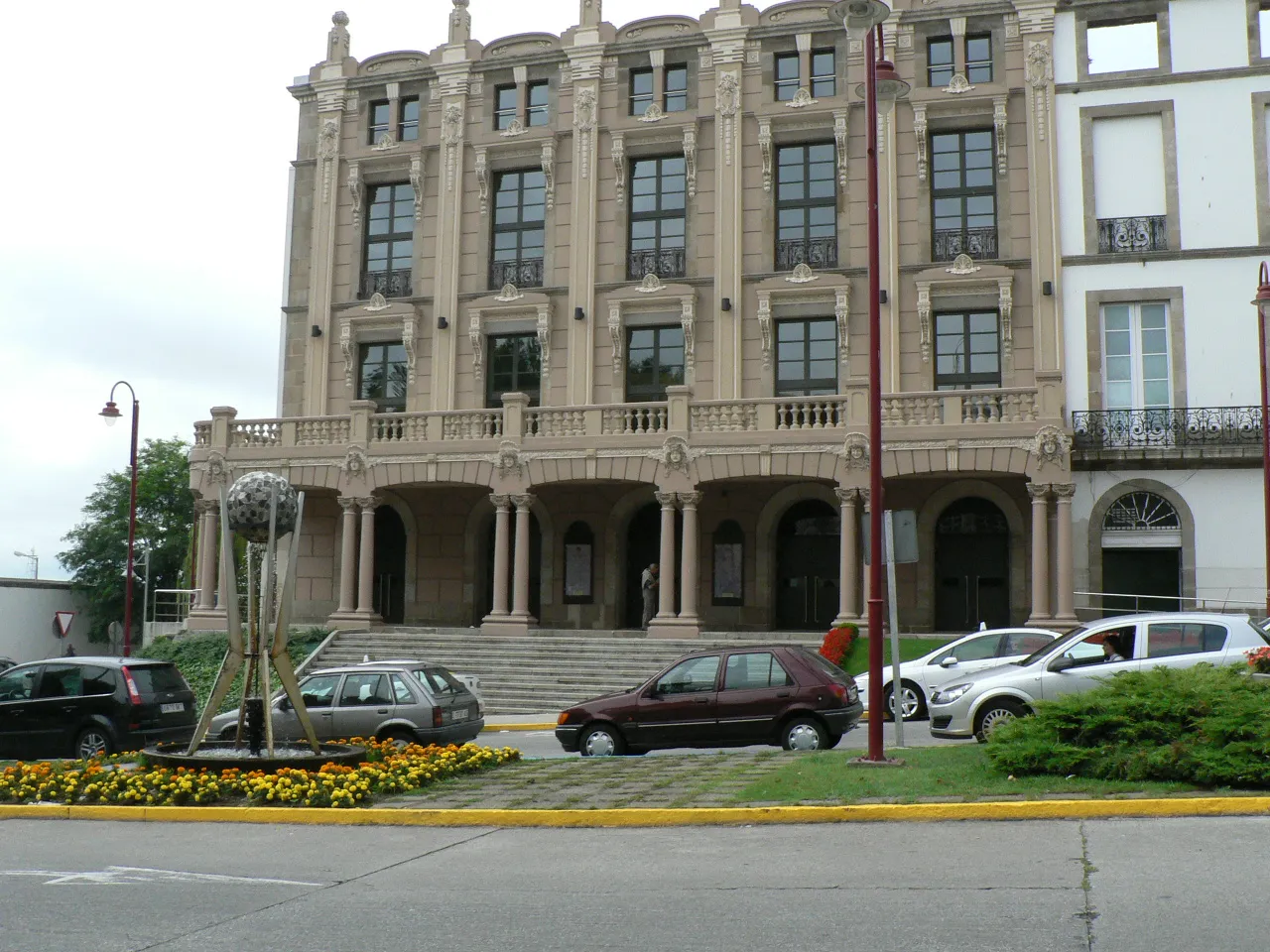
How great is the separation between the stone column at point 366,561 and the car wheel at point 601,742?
1555 centimetres

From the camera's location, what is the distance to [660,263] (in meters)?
33.6

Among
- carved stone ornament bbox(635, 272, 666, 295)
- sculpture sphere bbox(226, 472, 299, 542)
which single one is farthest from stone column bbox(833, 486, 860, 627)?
sculpture sphere bbox(226, 472, 299, 542)

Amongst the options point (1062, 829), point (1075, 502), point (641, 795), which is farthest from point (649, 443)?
point (1062, 829)

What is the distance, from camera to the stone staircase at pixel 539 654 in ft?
86.7

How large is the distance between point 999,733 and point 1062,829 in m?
2.12

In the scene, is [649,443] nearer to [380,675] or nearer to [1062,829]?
[380,675]

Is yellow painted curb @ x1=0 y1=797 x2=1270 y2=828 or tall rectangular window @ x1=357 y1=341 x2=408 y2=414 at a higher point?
tall rectangular window @ x1=357 y1=341 x2=408 y2=414

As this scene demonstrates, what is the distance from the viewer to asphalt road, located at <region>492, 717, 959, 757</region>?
16972 millimetres

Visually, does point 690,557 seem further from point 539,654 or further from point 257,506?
point 257,506

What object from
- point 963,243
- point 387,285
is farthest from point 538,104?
point 963,243

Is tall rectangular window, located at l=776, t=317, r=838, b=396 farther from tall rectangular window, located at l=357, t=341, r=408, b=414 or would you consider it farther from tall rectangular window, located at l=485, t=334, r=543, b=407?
tall rectangular window, located at l=357, t=341, r=408, b=414

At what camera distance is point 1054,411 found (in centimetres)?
2738

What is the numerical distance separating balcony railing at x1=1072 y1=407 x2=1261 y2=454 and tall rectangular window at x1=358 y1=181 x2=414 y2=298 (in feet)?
58.6

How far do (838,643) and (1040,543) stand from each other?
488 centimetres
